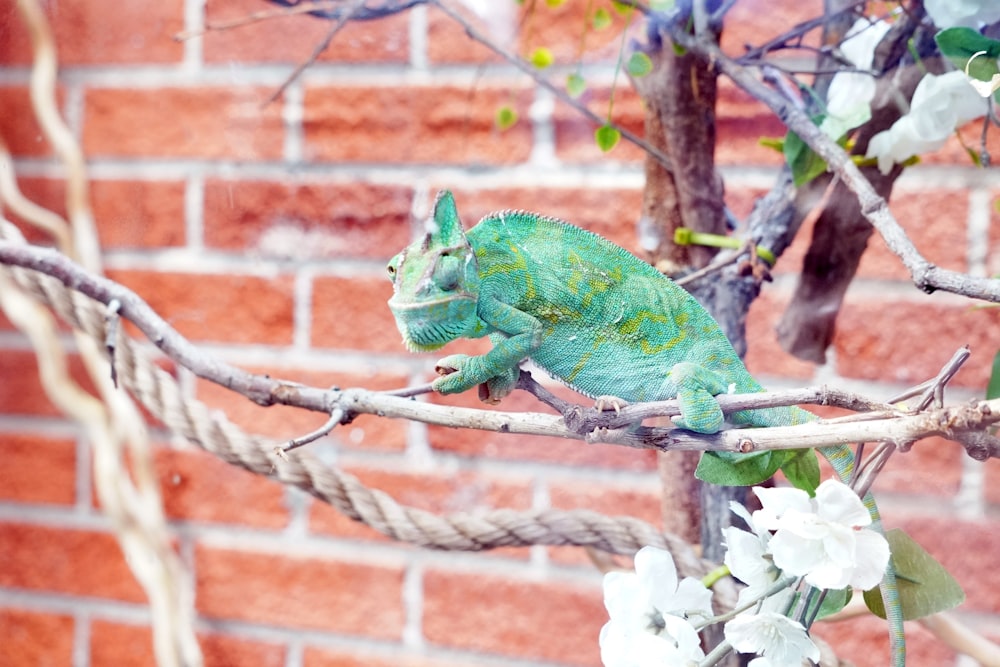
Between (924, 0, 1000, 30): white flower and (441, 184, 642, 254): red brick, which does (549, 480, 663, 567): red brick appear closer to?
(441, 184, 642, 254): red brick

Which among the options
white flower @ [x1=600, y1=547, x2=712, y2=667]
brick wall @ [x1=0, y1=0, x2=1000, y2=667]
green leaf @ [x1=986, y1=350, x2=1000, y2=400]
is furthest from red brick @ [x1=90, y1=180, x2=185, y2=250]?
green leaf @ [x1=986, y1=350, x2=1000, y2=400]

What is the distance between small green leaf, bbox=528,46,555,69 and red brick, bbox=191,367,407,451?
0.24 m

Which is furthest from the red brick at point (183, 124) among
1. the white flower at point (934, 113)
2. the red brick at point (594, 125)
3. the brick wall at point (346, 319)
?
the white flower at point (934, 113)

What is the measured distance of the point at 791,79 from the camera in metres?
0.47

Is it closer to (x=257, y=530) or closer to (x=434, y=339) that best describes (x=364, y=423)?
(x=257, y=530)

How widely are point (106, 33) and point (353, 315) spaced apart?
0.27 metres

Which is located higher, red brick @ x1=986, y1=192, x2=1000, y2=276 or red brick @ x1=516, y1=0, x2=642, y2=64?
red brick @ x1=516, y1=0, x2=642, y2=64

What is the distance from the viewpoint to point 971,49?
1.17ft

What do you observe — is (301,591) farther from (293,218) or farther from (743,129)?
(743,129)

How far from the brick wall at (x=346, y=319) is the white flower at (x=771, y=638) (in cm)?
20

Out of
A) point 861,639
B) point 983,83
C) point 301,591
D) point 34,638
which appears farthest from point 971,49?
point 34,638

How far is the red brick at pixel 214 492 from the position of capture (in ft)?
2.32

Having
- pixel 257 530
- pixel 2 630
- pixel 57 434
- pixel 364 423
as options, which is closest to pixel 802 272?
pixel 364 423

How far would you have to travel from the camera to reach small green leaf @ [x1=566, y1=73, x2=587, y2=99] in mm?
542
